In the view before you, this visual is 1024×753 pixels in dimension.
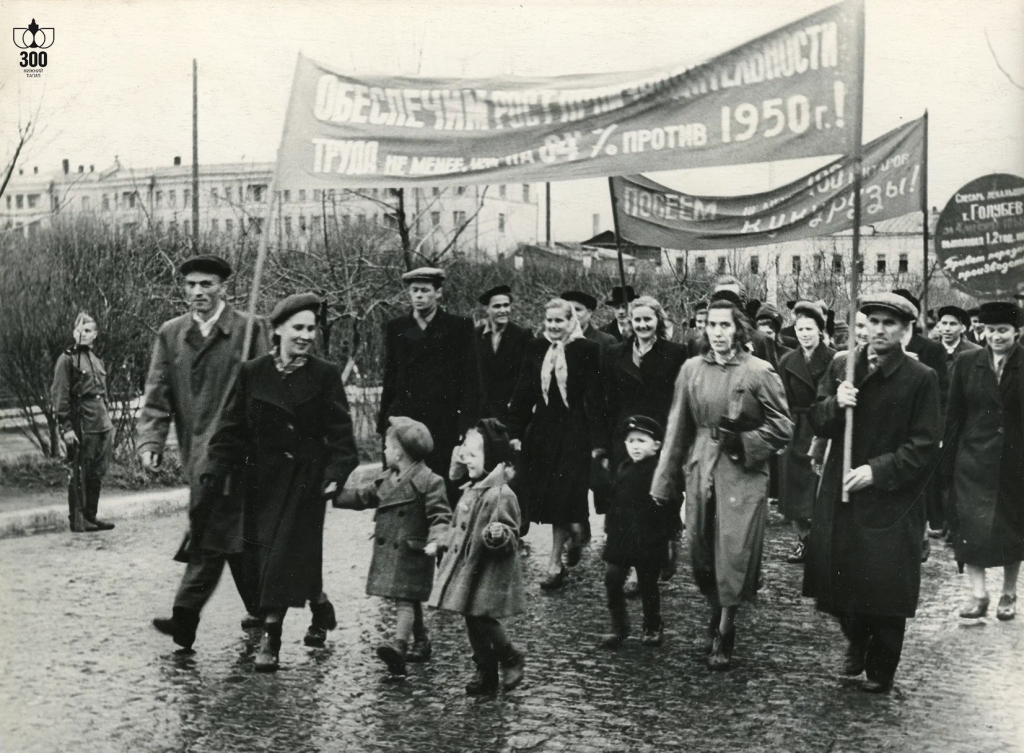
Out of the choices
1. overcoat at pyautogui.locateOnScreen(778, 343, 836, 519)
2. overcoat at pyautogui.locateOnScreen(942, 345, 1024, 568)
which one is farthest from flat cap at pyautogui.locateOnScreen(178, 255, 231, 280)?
overcoat at pyautogui.locateOnScreen(778, 343, 836, 519)

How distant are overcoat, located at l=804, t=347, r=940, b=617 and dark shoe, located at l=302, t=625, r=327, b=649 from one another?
2.62 metres

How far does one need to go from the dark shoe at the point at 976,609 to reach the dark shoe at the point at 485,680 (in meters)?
3.39

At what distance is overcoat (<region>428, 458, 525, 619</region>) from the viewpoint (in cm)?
598

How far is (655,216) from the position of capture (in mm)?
9555

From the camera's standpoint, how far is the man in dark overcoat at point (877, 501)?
20.0 ft

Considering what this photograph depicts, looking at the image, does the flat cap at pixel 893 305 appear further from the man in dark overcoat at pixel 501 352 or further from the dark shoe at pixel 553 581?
the man in dark overcoat at pixel 501 352

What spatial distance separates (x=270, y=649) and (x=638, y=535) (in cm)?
211

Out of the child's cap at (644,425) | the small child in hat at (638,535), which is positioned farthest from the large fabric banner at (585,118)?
the small child in hat at (638,535)

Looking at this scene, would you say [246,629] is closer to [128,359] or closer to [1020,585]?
[1020,585]

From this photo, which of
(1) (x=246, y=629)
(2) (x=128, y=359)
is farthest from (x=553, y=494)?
(2) (x=128, y=359)

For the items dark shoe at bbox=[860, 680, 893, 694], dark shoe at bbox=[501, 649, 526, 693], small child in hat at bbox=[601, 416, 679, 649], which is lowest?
dark shoe at bbox=[860, 680, 893, 694]

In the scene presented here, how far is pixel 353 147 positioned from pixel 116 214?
17.5 meters

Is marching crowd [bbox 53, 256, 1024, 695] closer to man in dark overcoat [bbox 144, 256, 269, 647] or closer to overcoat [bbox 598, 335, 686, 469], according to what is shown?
man in dark overcoat [bbox 144, 256, 269, 647]

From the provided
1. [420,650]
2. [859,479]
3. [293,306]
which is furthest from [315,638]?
[859,479]
